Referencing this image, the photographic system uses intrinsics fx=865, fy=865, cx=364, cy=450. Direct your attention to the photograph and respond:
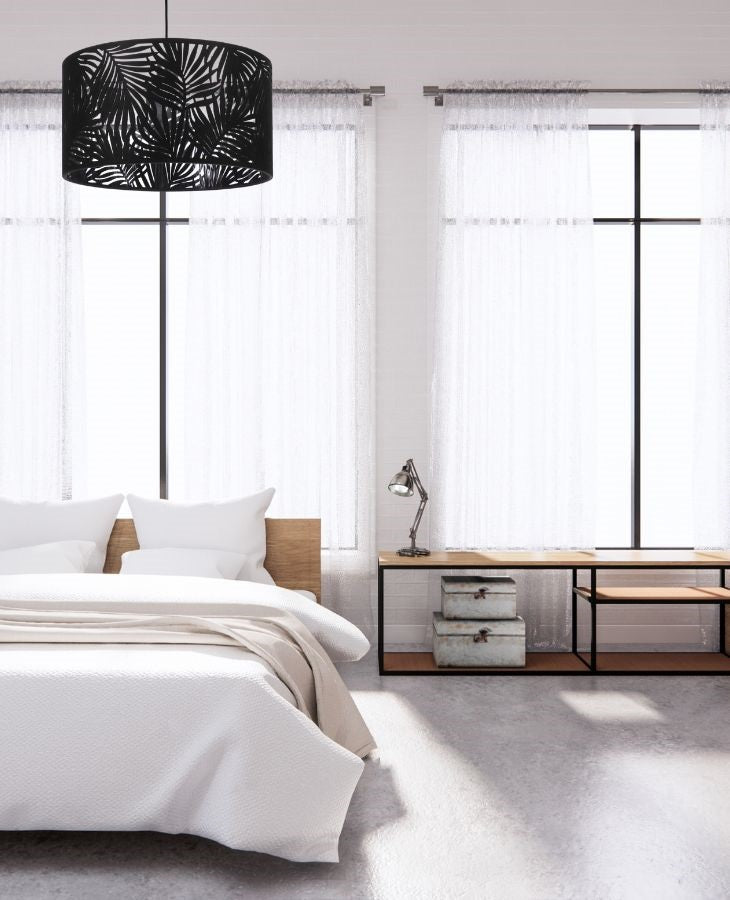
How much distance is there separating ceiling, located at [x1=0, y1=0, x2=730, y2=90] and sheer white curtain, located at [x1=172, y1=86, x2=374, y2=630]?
33 centimetres

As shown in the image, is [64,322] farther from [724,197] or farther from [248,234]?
[724,197]

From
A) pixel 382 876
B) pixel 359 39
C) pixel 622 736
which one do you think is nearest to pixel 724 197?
pixel 359 39

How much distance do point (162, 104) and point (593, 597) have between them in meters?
2.97

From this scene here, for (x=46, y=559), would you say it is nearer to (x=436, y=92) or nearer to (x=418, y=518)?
(x=418, y=518)

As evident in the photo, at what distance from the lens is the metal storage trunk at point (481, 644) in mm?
4281

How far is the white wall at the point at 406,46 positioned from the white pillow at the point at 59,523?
5.28ft

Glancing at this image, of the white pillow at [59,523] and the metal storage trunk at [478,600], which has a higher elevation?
the white pillow at [59,523]

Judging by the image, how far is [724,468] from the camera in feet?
15.5

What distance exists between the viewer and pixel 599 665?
4.41m

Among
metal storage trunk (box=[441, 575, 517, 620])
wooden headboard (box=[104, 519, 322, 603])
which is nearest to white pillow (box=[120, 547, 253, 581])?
wooden headboard (box=[104, 519, 322, 603])

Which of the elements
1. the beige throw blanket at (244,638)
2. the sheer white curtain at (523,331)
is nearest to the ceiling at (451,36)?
the sheer white curtain at (523,331)

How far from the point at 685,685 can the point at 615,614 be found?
2.53 ft

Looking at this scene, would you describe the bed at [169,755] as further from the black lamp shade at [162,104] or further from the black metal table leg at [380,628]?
the black metal table leg at [380,628]

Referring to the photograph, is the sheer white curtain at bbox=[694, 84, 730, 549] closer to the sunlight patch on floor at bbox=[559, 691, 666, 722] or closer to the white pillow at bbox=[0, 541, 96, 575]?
the sunlight patch on floor at bbox=[559, 691, 666, 722]
